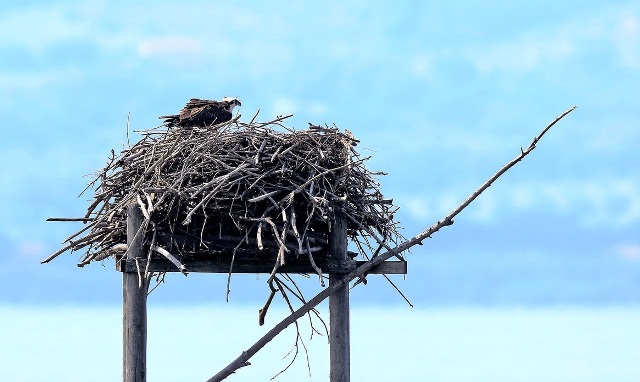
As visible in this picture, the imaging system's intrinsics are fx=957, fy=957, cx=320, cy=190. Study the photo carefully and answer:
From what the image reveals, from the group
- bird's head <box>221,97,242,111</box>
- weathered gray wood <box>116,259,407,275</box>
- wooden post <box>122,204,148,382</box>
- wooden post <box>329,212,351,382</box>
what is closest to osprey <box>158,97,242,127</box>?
bird's head <box>221,97,242,111</box>

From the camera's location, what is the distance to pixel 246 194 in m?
7.29

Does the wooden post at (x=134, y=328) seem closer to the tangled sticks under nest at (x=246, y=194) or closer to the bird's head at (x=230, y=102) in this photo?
the tangled sticks under nest at (x=246, y=194)

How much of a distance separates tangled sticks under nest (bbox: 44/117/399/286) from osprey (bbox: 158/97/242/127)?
1.42 feet

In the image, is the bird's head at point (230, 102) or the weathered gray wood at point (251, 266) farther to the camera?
the bird's head at point (230, 102)

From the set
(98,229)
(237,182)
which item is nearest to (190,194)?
(237,182)

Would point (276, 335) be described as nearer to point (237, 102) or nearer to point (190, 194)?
point (190, 194)

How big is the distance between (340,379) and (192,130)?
7.84ft

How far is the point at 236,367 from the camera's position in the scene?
7.70 m

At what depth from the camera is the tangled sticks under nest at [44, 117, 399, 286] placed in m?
7.26

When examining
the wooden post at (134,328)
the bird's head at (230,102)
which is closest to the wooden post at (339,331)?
the wooden post at (134,328)

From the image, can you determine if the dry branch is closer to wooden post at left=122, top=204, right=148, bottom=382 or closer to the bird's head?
wooden post at left=122, top=204, right=148, bottom=382

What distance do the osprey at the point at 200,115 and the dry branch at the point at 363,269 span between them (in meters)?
1.90

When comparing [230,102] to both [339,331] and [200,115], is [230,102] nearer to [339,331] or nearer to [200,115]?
[200,115]

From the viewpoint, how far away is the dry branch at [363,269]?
25.1ft
